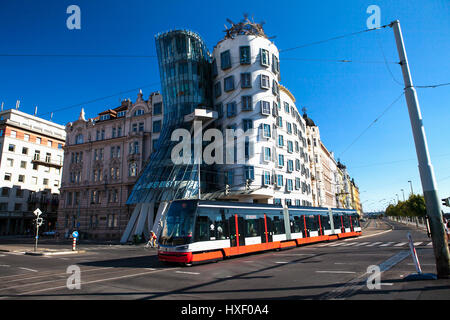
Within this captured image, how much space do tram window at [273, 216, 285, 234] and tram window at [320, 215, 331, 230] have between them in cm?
723

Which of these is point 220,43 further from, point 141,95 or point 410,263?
point 410,263

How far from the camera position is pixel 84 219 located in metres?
45.7

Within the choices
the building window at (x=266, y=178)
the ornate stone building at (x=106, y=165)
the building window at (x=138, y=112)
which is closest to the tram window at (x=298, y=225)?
the building window at (x=266, y=178)

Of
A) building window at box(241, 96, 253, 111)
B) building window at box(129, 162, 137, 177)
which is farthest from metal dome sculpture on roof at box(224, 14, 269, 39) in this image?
building window at box(129, 162, 137, 177)

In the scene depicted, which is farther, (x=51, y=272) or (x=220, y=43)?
(x=220, y=43)

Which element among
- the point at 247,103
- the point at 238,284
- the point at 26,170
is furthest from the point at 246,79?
the point at 26,170

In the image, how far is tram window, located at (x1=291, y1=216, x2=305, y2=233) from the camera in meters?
22.8

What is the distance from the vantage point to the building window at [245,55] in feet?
119

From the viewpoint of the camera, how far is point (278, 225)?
2086cm

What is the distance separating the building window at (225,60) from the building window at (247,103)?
5183mm

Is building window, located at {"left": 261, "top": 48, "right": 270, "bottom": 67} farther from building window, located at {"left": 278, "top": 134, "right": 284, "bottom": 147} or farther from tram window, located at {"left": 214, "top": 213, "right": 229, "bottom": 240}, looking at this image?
tram window, located at {"left": 214, "top": 213, "right": 229, "bottom": 240}

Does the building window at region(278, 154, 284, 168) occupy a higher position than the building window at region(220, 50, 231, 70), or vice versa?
the building window at region(220, 50, 231, 70)
